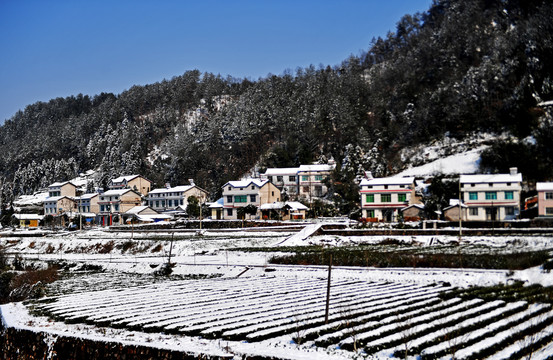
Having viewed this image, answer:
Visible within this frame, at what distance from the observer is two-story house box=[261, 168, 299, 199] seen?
7625 cm

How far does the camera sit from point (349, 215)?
58.6 m

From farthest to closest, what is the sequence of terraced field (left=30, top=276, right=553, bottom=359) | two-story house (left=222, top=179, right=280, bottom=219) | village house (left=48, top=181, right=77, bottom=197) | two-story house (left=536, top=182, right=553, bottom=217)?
village house (left=48, top=181, right=77, bottom=197), two-story house (left=222, top=179, right=280, bottom=219), two-story house (left=536, top=182, right=553, bottom=217), terraced field (left=30, top=276, right=553, bottom=359)

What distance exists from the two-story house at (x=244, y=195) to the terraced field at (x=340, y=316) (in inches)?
1724

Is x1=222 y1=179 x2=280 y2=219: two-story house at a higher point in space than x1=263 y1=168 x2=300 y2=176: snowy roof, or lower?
lower

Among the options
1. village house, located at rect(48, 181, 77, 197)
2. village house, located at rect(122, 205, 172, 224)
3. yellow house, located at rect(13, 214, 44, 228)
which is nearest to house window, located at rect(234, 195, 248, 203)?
village house, located at rect(122, 205, 172, 224)

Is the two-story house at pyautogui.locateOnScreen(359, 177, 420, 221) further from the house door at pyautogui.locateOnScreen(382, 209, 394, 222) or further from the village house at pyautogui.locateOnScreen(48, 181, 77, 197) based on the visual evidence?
the village house at pyautogui.locateOnScreen(48, 181, 77, 197)

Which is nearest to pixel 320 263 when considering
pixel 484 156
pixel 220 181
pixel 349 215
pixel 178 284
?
pixel 178 284

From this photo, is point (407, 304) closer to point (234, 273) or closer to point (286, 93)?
point (234, 273)

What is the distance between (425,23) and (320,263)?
126818 millimetres

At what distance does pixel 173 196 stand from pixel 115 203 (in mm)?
10545

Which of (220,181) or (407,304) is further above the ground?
(220,181)

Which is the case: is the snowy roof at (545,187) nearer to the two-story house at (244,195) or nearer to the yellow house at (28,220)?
the two-story house at (244,195)

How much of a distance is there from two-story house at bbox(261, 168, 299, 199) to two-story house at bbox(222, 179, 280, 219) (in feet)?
28.2

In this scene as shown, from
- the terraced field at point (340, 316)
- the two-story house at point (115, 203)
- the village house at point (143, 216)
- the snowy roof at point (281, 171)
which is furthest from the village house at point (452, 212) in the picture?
the two-story house at point (115, 203)
